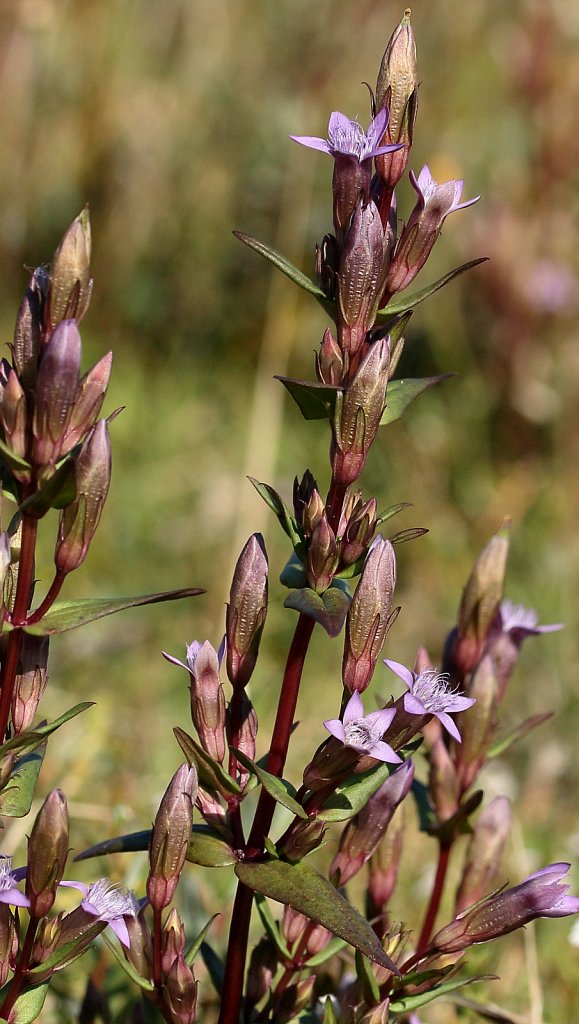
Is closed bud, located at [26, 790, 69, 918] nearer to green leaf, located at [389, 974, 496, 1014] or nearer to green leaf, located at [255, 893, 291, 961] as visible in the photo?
green leaf, located at [255, 893, 291, 961]

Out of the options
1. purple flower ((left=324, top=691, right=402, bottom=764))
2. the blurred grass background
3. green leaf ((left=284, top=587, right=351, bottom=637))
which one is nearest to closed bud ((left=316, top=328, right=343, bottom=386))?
green leaf ((left=284, top=587, right=351, bottom=637))

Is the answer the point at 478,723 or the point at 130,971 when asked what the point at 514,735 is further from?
the point at 130,971

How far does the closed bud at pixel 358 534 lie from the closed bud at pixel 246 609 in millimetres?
105

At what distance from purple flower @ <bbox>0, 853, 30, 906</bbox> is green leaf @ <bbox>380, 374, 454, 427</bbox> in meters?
0.69

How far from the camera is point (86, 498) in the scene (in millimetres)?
1280

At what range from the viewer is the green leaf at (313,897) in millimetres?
1188

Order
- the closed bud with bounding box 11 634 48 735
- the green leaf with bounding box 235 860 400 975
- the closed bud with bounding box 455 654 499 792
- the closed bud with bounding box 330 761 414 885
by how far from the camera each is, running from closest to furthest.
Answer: the green leaf with bounding box 235 860 400 975 → the closed bud with bounding box 11 634 48 735 → the closed bud with bounding box 330 761 414 885 → the closed bud with bounding box 455 654 499 792

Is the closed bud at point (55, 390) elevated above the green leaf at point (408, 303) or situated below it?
below

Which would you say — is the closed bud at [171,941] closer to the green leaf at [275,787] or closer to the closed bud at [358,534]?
the green leaf at [275,787]

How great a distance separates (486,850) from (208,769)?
60 cm

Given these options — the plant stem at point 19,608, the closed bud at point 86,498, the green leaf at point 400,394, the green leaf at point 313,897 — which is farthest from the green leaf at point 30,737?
the green leaf at point 400,394

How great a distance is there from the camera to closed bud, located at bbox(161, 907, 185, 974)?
142 centimetres

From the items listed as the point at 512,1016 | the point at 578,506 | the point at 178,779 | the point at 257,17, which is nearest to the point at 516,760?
the point at 578,506

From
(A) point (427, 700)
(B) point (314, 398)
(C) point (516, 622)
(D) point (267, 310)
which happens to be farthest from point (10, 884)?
(D) point (267, 310)
